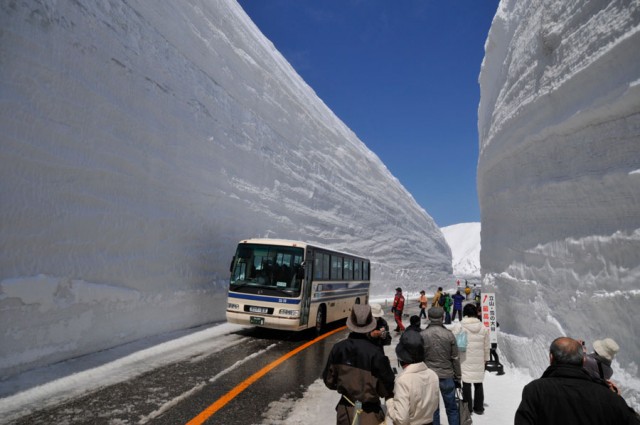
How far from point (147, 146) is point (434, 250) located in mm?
42671

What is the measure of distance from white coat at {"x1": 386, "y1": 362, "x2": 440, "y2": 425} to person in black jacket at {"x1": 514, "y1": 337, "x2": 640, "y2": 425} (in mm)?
905

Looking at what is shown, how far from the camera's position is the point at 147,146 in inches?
440

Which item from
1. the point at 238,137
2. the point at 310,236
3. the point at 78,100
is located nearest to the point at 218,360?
the point at 78,100

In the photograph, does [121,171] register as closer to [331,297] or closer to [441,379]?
[331,297]

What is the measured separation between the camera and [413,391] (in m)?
3.09

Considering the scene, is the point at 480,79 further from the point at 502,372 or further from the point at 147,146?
the point at 147,146

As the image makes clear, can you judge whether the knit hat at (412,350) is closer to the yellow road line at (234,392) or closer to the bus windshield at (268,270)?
the yellow road line at (234,392)

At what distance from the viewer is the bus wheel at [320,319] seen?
488 inches

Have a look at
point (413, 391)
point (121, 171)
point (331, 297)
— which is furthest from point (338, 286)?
point (413, 391)

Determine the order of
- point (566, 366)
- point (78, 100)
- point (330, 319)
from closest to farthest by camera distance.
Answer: point (566, 366)
point (78, 100)
point (330, 319)

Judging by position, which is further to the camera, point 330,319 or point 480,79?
point 480,79

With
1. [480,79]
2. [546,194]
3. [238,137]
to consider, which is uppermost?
[480,79]

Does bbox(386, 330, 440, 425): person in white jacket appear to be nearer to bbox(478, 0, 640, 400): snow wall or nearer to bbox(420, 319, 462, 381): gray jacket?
bbox(420, 319, 462, 381): gray jacket

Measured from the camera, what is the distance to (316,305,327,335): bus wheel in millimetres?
12398
